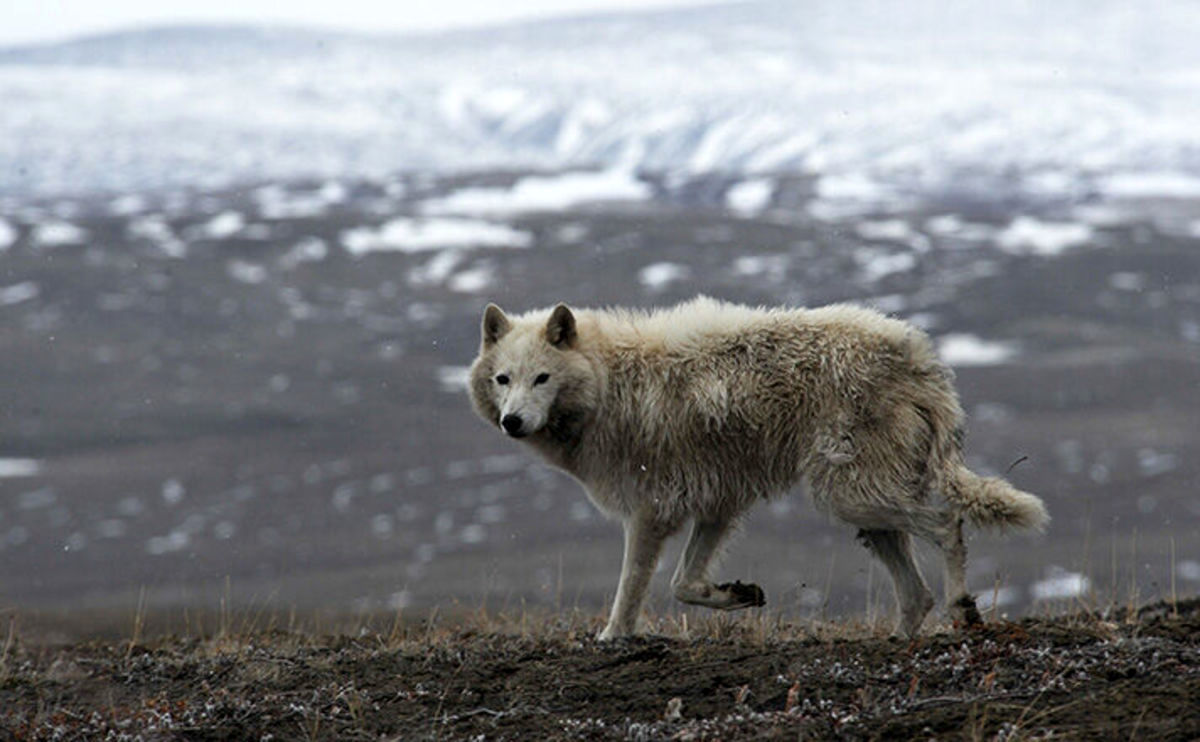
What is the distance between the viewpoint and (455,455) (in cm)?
9419

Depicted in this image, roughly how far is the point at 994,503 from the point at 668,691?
2526 millimetres

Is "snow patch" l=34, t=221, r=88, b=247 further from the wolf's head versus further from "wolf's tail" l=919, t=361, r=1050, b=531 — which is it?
"wolf's tail" l=919, t=361, r=1050, b=531

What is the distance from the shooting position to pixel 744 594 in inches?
362

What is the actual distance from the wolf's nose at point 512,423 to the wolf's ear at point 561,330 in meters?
0.64

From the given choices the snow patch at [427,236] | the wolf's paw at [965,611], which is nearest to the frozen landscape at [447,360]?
the snow patch at [427,236]

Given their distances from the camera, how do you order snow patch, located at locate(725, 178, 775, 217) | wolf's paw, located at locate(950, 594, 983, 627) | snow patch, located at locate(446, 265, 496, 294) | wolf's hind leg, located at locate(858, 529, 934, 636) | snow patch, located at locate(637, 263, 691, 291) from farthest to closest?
snow patch, located at locate(725, 178, 775, 217) < snow patch, located at locate(446, 265, 496, 294) < snow patch, located at locate(637, 263, 691, 291) < wolf's hind leg, located at locate(858, 529, 934, 636) < wolf's paw, located at locate(950, 594, 983, 627)

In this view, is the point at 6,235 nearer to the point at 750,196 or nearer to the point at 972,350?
the point at 750,196

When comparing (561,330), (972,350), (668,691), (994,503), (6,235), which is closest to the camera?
(668,691)

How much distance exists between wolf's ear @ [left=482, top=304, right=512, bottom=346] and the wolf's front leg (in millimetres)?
1498

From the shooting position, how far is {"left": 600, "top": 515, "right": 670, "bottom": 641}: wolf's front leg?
31.0 ft

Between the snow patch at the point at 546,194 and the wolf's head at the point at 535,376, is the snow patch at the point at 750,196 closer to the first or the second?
the snow patch at the point at 546,194

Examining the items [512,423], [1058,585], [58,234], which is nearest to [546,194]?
[58,234]

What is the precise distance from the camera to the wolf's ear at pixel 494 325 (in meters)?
10.1

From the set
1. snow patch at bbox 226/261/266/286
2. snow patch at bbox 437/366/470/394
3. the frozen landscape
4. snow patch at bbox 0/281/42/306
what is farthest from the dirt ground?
snow patch at bbox 226/261/266/286
